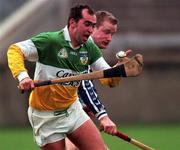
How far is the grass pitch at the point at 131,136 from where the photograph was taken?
56.0 ft

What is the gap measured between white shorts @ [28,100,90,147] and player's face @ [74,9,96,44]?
83cm

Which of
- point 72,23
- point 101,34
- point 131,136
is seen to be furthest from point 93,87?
point 131,136

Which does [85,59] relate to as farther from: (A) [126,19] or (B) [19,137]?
(A) [126,19]

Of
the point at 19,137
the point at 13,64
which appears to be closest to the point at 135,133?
the point at 19,137

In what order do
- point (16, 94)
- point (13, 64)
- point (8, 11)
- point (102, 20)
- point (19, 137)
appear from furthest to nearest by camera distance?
1. point (8, 11)
2. point (16, 94)
3. point (19, 137)
4. point (102, 20)
5. point (13, 64)

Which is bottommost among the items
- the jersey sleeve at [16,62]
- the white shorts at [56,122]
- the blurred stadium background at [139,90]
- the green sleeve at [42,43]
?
the blurred stadium background at [139,90]

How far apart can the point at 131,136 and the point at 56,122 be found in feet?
27.0

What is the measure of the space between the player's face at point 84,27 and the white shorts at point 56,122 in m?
0.83

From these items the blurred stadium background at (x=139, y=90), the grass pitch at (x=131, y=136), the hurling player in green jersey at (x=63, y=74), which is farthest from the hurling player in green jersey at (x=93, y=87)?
the blurred stadium background at (x=139, y=90)

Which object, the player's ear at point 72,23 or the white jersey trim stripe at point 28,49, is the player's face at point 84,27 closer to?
the player's ear at point 72,23

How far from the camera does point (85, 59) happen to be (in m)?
Result: 10.3


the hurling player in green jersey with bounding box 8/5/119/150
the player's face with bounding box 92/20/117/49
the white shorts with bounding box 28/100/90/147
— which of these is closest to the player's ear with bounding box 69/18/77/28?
the hurling player in green jersey with bounding box 8/5/119/150

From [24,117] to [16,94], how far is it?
0.56 meters

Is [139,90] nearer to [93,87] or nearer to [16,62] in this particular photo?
[93,87]
